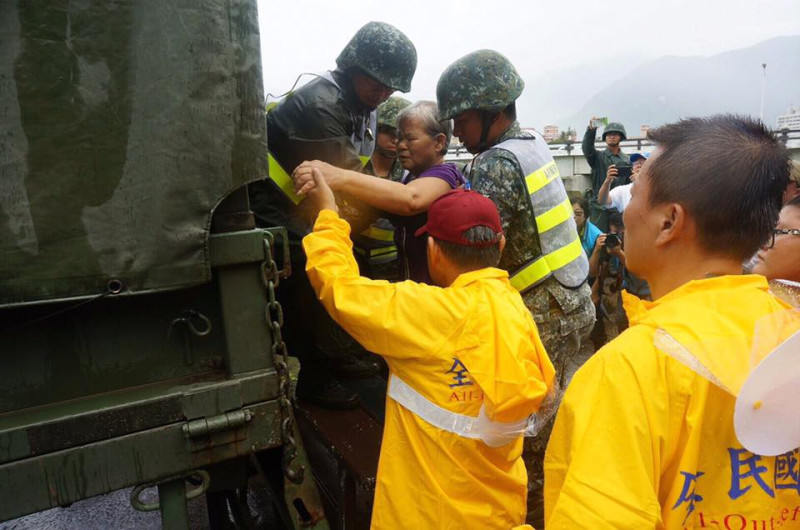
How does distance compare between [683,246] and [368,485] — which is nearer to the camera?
[683,246]

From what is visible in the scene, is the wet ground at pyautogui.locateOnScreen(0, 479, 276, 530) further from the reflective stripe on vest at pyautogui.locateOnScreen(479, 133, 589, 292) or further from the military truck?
the reflective stripe on vest at pyautogui.locateOnScreen(479, 133, 589, 292)

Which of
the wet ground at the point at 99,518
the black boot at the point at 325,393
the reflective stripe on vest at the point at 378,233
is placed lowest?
the wet ground at the point at 99,518

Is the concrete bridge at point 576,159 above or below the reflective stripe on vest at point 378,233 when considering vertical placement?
below

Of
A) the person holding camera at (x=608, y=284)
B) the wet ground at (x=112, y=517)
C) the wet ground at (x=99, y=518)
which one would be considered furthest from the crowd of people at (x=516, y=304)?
the person holding camera at (x=608, y=284)

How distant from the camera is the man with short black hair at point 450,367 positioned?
1.75 metres

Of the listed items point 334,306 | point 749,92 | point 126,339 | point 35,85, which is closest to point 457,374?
point 334,306

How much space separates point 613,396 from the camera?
976 mm

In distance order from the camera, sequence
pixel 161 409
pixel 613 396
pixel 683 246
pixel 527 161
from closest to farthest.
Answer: pixel 613 396 < pixel 683 246 < pixel 161 409 < pixel 527 161

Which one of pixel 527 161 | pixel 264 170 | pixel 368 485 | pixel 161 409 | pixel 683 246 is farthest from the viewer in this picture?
pixel 527 161

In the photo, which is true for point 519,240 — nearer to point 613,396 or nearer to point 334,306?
point 334,306

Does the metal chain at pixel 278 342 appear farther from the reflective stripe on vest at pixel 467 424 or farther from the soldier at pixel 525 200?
the soldier at pixel 525 200

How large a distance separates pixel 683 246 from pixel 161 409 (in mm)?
1471

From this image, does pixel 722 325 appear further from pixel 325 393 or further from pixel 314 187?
pixel 325 393

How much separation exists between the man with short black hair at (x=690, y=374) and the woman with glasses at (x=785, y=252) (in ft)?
3.56
